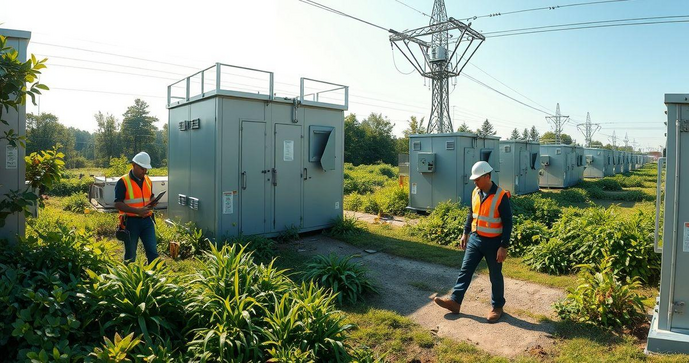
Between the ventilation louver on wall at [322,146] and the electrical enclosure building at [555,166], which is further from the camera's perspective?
the electrical enclosure building at [555,166]

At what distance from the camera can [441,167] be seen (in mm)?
13867

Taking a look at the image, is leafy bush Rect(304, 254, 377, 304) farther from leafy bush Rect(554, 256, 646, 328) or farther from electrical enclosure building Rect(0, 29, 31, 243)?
electrical enclosure building Rect(0, 29, 31, 243)

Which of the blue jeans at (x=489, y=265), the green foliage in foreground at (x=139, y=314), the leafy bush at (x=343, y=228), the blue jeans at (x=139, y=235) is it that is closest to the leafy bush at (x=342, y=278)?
the blue jeans at (x=489, y=265)

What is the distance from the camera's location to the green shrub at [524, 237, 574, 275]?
7.54 meters

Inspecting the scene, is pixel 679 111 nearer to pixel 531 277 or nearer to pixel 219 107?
pixel 531 277

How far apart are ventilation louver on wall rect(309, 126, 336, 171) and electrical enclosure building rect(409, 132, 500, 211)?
415 centimetres

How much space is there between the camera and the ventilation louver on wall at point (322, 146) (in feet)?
34.8

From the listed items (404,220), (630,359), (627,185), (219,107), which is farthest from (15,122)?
(627,185)

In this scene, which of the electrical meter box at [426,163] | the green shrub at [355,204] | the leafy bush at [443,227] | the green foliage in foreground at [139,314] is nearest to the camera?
the green foliage in foreground at [139,314]

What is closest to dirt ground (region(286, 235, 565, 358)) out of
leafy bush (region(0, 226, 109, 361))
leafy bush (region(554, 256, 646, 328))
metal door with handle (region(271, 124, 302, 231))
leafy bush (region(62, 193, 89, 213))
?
leafy bush (region(554, 256, 646, 328))

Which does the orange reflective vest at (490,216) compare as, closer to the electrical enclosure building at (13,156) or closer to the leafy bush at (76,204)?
the electrical enclosure building at (13,156)

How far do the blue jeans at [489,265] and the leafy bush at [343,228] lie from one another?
16.8ft

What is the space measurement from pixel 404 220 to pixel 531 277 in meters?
6.30

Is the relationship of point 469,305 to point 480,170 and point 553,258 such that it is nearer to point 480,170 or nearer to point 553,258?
point 480,170
